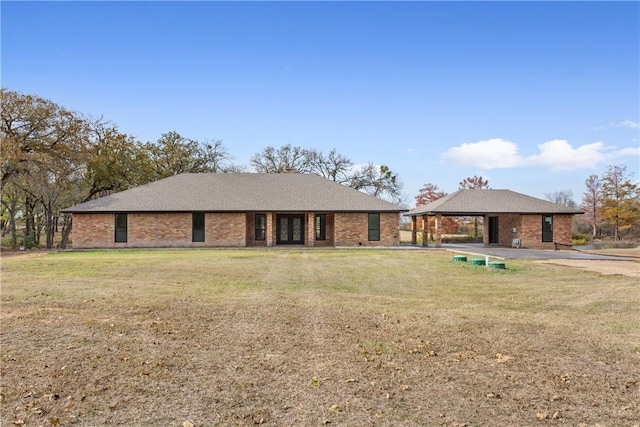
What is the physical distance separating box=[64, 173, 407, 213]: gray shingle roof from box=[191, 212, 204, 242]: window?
23.2 inches

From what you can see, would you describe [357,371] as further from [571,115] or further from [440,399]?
[571,115]

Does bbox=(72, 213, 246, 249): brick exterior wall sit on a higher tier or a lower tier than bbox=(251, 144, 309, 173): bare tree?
lower

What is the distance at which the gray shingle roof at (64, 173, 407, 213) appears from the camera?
24.8 m

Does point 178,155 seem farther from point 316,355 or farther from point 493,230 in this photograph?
point 316,355

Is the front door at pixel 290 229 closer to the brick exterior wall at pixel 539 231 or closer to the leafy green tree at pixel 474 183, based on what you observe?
the brick exterior wall at pixel 539 231

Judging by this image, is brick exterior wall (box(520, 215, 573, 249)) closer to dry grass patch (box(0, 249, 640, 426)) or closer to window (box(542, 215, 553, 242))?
window (box(542, 215, 553, 242))

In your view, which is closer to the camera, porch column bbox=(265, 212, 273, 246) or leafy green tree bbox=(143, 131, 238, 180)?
porch column bbox=(265, 212, 273, 246)

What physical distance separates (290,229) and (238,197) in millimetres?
3860

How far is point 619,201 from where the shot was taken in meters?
36.1

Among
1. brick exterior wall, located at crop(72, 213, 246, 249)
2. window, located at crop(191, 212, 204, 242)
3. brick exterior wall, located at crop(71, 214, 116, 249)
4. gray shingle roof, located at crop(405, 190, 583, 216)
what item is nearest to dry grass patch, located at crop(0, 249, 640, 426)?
brick exterior wall, located at crop(72, 213, 246, 249)

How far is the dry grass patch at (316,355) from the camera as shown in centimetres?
386

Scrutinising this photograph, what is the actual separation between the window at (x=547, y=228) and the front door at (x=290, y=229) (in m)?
15.2

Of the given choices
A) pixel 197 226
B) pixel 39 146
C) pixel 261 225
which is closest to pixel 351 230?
pixel 261 225

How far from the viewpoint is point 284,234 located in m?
27.0
